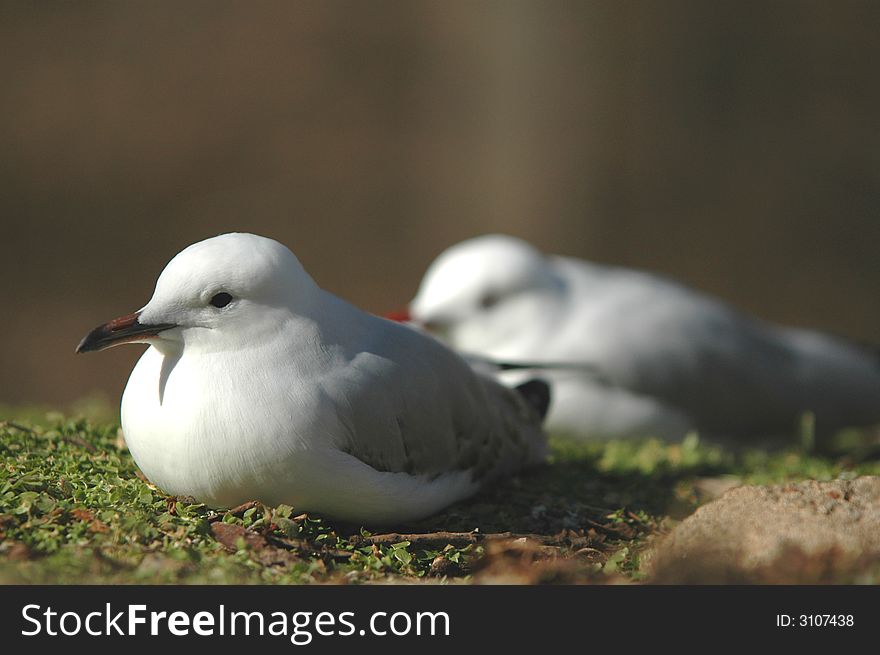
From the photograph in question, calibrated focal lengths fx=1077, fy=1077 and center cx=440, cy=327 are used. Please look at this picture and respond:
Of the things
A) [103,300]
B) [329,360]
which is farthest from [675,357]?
[103,300]

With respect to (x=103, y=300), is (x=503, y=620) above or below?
below

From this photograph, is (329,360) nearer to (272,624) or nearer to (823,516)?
(272,624)

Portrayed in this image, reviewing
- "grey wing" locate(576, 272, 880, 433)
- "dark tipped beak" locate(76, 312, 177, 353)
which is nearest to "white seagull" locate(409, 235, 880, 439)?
"grey wing" locate(576, 272, 880, 433)

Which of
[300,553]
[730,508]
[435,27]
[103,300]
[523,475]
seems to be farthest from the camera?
[435,27]

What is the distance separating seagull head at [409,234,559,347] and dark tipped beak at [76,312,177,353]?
321cm

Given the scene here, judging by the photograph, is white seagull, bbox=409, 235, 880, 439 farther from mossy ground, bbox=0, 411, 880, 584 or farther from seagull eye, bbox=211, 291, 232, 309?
seagull eye, bbox=211, 291, 232, 309

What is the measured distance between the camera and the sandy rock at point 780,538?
2.91 metres

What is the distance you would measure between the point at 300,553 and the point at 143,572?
49 centimetres

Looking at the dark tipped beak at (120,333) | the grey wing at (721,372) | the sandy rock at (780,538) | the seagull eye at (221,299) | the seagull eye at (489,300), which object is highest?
the seagull eye at (221,299)

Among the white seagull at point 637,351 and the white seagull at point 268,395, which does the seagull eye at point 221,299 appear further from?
the white seagull at point 637,351

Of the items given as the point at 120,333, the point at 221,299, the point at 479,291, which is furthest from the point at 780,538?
the point at 479,291

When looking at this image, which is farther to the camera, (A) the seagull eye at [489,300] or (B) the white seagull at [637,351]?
(A) the seagull eye at [489,300]

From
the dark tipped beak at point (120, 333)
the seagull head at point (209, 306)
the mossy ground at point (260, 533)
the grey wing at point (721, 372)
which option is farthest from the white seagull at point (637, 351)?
the dark tipped beak at point (120, 333)

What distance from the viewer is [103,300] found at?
11773 mm
